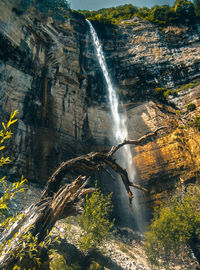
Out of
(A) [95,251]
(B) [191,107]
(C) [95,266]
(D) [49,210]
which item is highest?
(B) [191,107]

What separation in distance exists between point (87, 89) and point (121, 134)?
25.0 ft

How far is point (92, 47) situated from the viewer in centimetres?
3062

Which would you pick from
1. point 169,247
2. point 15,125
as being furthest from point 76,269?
point 15,125

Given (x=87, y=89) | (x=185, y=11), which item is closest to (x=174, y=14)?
(x=185, y=11)

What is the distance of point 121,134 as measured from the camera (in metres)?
26.1

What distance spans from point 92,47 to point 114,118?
1219cm

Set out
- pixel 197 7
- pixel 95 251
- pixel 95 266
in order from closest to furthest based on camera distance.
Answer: pixel 95 266
pixel 95 251
pixel 197 7

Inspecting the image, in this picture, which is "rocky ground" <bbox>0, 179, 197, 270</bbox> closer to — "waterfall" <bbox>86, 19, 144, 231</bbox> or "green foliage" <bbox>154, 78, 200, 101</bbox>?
"waterfall" <bbox>86, 19, 144, 231</bbox>

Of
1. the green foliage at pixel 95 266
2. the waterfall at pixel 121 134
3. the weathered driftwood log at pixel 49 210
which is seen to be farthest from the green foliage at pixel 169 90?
the weathered driftwood log at pixel 49 210

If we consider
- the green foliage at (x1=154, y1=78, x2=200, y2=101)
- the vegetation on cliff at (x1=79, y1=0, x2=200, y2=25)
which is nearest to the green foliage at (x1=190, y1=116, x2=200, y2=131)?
the green foliage at (x1=154, y1=78, x2=200, y2=101)

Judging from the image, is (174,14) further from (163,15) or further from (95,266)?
(95,266)

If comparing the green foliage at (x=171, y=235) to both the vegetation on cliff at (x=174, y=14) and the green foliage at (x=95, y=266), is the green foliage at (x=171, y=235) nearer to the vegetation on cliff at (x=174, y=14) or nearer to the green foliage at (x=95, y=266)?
the green foliage at (x=95, y=266)

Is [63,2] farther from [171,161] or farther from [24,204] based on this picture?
[24,204]

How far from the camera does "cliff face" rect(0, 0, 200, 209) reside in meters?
18.3
